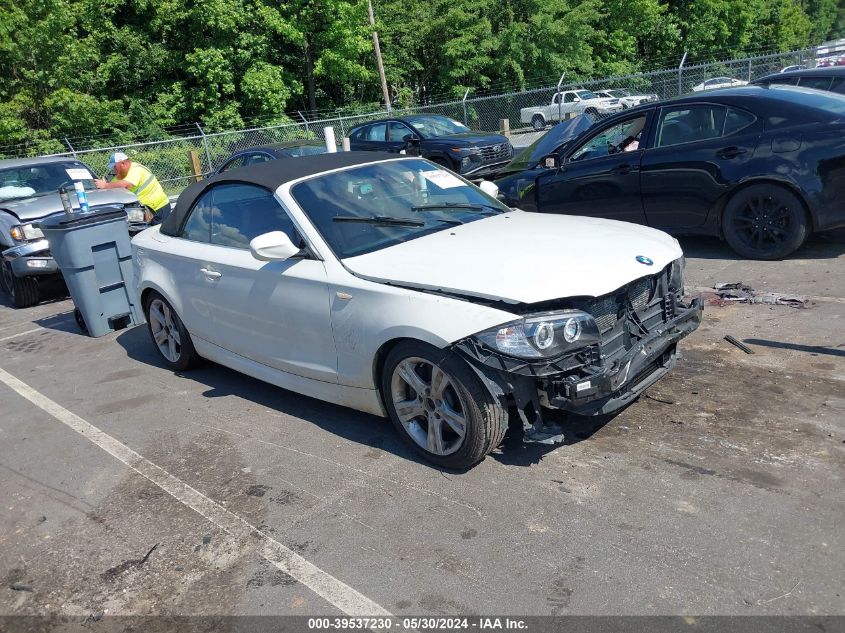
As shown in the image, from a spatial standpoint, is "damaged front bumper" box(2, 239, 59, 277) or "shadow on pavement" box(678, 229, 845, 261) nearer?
"shadow on pavement" box(678, 229, 845, 261)

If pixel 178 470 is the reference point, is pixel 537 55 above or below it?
above

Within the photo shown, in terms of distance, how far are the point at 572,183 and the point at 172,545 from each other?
6135 mm

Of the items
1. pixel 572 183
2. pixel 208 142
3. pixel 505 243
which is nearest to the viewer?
pixel 505 243

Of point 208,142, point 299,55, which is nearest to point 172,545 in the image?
point 208,142

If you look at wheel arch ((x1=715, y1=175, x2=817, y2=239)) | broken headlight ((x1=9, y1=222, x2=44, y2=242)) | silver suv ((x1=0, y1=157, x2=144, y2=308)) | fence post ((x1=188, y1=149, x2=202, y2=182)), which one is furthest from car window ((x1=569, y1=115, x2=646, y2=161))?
fence post ((x1=188, y1=149, x2=202, y2=182))

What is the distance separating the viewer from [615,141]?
8.12 m

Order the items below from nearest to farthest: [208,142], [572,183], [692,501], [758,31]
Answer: [692,501] → [572,183] → [208,142] → [758,31]

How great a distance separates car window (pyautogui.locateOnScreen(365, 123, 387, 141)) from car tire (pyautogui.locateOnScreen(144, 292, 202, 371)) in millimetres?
11724

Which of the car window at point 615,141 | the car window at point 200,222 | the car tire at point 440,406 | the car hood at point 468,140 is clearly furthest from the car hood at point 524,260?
the car hood at point 468,140

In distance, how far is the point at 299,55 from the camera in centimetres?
3409

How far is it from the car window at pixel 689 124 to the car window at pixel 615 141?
268 millimetres

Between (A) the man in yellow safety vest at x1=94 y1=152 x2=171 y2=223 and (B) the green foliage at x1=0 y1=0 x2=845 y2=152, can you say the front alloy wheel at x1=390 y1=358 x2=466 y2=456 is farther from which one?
(B) the green foliage at x1=0 y1=0 x2=845 y2=152

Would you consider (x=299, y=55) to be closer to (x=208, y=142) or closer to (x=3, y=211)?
(x=208, y=142)

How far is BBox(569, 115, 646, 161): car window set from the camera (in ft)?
26.1
